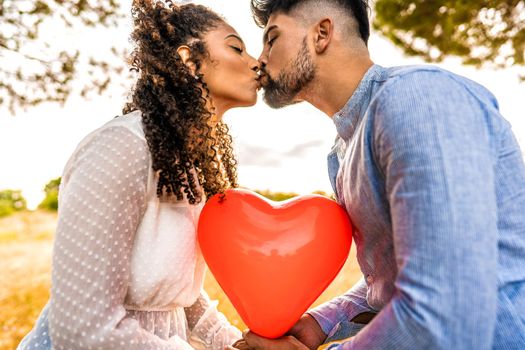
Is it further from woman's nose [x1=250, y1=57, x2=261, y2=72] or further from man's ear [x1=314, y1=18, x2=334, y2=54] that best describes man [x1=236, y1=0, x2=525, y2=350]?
woman's nose [x1=250, y1=57, x2=261, y2=72]

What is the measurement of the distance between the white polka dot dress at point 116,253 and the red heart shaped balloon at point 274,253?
12 cm

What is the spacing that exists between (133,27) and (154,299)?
1.13 metres

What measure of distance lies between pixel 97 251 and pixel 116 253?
0.06 metres

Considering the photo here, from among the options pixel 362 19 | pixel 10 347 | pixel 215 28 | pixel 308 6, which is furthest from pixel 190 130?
pixel 10 347

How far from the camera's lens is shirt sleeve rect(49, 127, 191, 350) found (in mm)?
1373

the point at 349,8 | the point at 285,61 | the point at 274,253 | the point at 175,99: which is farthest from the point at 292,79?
the point at 274,253

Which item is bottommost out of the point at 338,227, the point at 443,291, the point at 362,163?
the point at 338,227

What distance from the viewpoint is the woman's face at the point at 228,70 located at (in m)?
1.93

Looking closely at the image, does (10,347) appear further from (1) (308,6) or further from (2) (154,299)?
(1) (308,6)

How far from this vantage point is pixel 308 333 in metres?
1.87

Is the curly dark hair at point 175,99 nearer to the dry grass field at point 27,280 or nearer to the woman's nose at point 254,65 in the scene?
the woman's nose at point 254,65

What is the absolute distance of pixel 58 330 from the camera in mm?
1381

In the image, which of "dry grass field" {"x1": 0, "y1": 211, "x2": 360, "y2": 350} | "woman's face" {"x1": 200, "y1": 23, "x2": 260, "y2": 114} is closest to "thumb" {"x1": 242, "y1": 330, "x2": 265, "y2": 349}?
"woman's face" {"x1": 200, "y1": 23, "x2": 260, "y2": 114}

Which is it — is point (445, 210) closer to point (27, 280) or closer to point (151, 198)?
point (151, 198)
